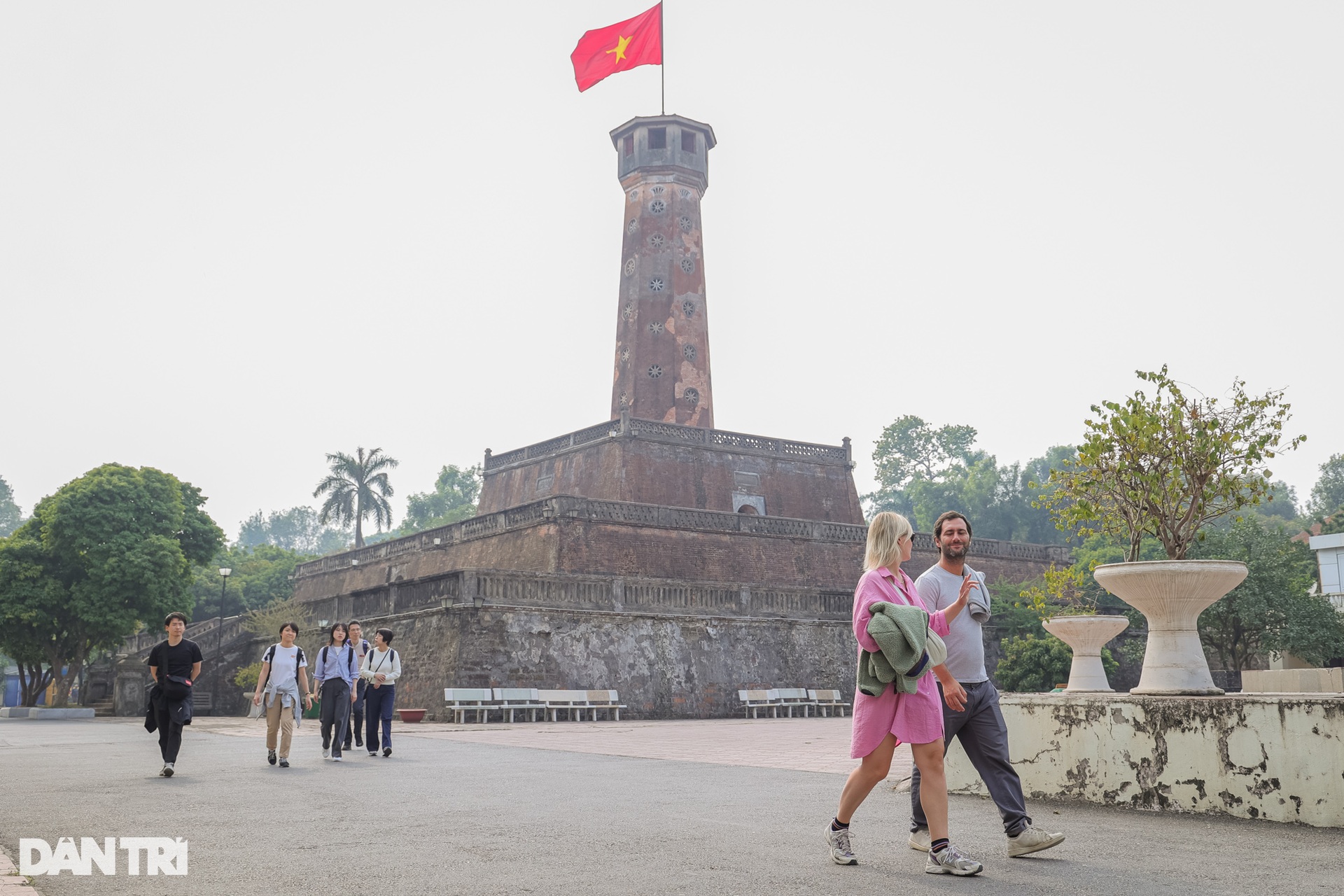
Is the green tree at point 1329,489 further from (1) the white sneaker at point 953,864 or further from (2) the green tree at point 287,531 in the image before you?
(2) the green tree at point 287,531

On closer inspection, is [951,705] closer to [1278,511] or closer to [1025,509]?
[1025,509]

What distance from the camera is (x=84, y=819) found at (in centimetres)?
684

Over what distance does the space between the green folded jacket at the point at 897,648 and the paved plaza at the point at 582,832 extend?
0.84 meters

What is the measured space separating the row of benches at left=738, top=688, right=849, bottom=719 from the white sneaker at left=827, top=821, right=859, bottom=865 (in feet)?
65.0

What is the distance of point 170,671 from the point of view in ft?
34.2

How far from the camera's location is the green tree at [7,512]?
122188 mm

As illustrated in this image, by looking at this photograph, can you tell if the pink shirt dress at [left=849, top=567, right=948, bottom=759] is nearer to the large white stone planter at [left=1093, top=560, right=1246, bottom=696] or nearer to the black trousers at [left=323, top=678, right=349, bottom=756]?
the large white stone planter at [left=1093, top=560, right=1246, bottom=696]

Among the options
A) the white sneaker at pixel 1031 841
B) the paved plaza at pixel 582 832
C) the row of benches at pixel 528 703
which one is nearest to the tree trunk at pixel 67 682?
the row of benches at pixel 528 703

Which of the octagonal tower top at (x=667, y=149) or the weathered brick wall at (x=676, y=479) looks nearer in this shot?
the weathered brick wall at (x=676, y=479)

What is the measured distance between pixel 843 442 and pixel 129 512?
23.9 meters

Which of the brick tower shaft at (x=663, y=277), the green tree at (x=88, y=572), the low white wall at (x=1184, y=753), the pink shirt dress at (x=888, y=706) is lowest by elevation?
the low white wall at (x=1184, y=753)

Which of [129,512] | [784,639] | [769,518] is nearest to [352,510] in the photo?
[129,512]

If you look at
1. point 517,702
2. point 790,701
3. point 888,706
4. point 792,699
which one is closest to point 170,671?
point 888,706

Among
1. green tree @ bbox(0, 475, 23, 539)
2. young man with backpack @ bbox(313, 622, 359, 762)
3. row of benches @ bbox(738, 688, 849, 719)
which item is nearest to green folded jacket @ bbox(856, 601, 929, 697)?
young man with backpack @ bbox(313, 622, 359, 762)
